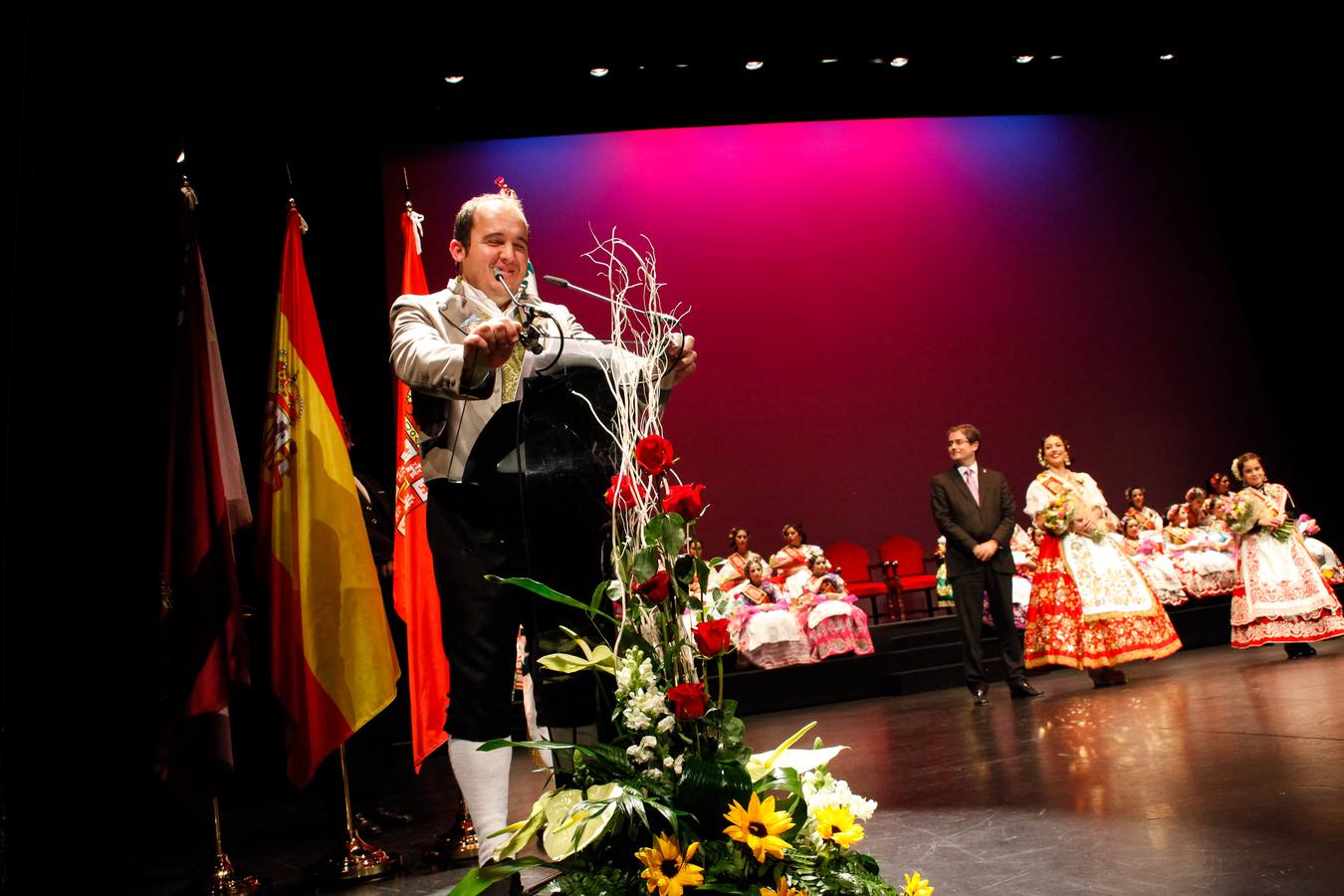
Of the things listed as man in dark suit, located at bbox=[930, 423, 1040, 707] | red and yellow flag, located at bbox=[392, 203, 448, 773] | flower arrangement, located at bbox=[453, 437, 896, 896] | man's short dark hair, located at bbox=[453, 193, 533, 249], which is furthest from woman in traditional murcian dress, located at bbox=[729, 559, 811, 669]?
flower arrangement, located at bbox=[453, 437, 896, 896]

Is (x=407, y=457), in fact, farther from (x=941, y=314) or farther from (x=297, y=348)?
(x=941, y=314)

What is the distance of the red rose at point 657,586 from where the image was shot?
4.72 feet

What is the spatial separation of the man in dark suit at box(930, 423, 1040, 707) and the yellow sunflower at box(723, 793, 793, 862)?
469cm

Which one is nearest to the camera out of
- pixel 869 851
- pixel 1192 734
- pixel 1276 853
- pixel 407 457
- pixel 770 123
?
pixel 1276 853

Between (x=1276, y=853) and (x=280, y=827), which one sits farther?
(x=280, y=827)

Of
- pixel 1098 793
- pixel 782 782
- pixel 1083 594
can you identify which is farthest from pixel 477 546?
pixel 1083 594

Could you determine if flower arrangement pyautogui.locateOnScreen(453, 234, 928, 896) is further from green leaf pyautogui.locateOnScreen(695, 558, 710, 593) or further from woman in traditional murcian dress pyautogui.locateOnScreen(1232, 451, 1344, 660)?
woman in traditional murcian dress pyautogui.locateOnScreen(1232, 451, 1344, 660)

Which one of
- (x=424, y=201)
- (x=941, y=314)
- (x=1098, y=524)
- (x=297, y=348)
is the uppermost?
(x=424, y=201)

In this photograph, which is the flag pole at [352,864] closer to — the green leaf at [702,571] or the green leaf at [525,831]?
the green leaf at [525,831]

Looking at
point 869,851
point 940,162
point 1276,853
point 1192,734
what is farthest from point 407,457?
point 940,162

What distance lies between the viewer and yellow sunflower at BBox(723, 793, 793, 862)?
4.26ft

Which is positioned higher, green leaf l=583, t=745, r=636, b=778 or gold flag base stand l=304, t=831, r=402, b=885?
green leaf l=583, t=745, r=636, b=778

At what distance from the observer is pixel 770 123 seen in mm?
10016

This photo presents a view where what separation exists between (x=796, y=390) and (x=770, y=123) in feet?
9.39
